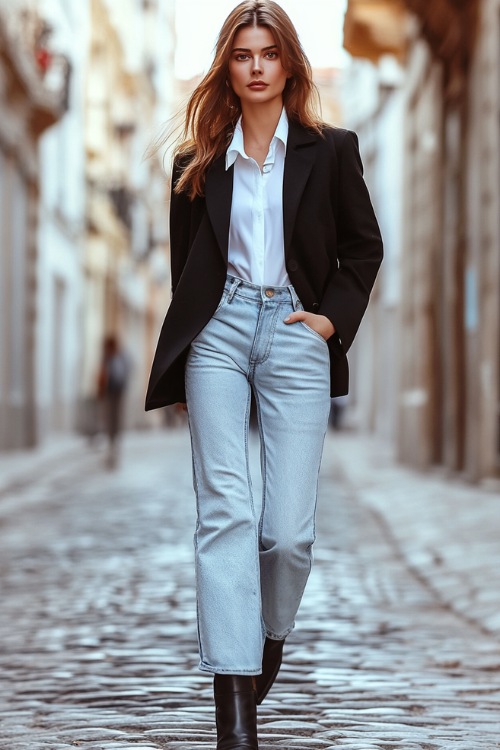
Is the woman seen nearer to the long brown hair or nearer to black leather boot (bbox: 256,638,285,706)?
the long brown hair

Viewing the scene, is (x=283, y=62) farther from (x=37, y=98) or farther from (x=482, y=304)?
(x=37, y=98)

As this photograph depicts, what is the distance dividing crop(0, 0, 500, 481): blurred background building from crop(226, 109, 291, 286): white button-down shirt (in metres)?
0.39

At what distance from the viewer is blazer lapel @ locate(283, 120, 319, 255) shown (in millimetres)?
3648

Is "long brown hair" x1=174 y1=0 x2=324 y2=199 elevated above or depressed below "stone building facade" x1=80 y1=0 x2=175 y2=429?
above

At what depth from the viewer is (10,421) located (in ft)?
66.1

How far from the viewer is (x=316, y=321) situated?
367cm

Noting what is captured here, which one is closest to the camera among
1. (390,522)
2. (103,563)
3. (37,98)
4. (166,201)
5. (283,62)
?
(283,62)

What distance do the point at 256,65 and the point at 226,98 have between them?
0.18 metres

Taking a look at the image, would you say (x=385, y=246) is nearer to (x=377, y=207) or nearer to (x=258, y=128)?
(x=377, y=207)

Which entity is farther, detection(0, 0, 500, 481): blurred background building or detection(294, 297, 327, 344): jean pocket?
detection(0, 0, 500, 481): blurred background building

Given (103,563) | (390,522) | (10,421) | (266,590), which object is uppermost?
(266,590)

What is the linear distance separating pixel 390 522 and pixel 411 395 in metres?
7.70

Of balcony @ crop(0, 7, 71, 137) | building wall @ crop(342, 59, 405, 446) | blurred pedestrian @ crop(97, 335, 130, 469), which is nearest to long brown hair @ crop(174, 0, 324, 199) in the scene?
blurred pedestrian @ crop(97, 335, 130, 469)

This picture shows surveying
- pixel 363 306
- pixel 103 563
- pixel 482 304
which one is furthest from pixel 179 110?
pixel 482 304
